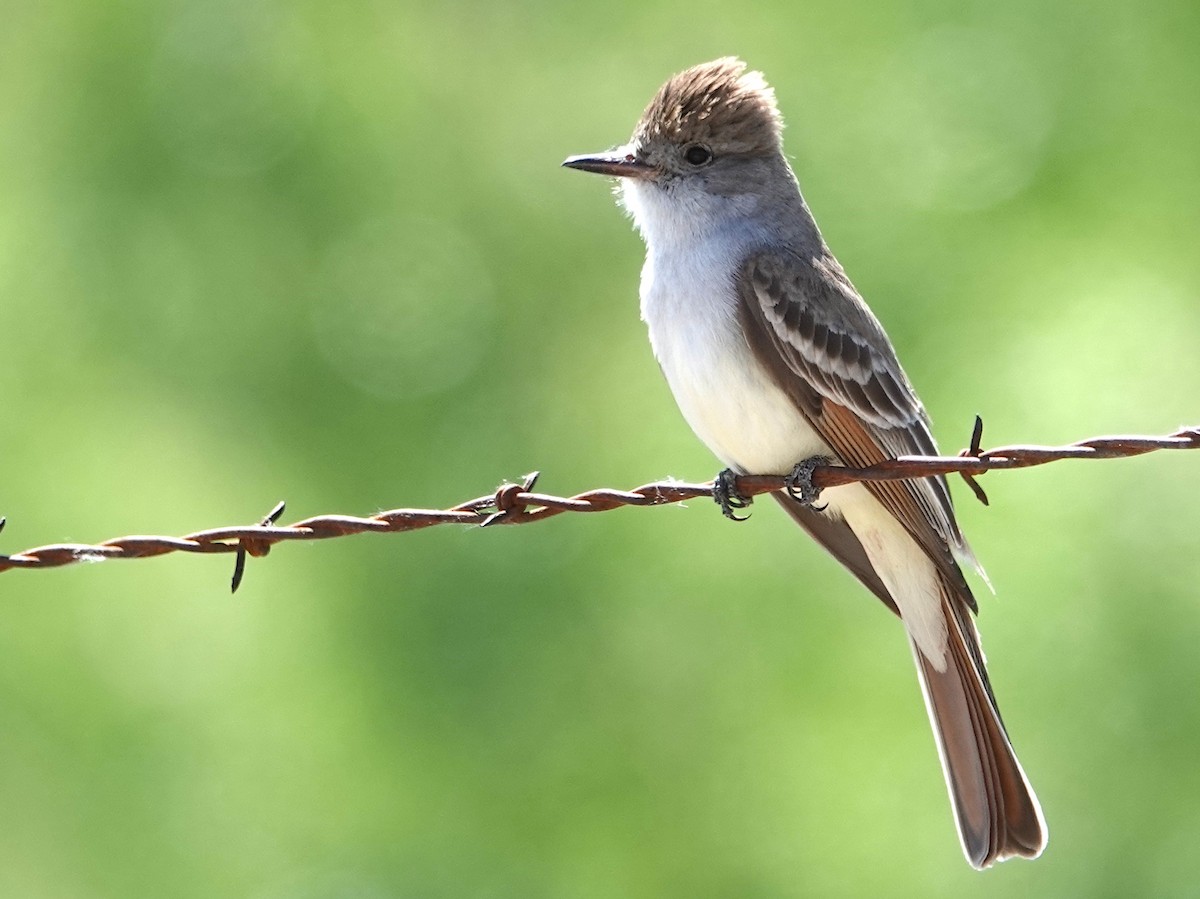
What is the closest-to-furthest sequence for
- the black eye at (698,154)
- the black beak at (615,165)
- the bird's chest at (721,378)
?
the bird's chest at (721,378) → the black beak at (615,165) → the black eye at (698,154)

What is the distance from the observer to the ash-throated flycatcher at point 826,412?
15.5 ft

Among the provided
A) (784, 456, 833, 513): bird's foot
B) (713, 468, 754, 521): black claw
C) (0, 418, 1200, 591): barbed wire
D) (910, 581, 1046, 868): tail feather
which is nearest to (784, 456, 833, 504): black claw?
(784, 456, 833, 513): bird's foot

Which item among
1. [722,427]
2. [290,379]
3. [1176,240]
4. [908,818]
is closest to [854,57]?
[1176,240]

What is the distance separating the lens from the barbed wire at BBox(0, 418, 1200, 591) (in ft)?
11.8

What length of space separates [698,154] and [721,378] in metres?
1.07

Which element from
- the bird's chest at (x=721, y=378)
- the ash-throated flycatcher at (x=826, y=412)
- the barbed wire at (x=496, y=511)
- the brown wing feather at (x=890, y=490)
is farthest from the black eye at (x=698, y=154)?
the barbed wire at (x=496, y=511)

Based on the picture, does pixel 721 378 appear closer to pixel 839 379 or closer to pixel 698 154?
pixel 839 379

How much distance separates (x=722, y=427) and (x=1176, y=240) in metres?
4.49

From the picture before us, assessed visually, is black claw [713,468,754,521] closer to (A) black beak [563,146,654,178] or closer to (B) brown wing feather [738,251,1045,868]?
(B) brown wing feather [738,251,1045,868]

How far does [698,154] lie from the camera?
5512 mm

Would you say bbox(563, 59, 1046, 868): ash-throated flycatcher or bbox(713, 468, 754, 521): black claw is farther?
bbox(563, 59, 1046, 868): ash-throated flycatcher

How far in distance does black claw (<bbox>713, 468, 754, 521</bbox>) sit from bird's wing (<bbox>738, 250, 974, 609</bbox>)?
294mm

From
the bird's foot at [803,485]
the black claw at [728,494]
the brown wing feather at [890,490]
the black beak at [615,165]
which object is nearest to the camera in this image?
the bird's foot at [803,485]

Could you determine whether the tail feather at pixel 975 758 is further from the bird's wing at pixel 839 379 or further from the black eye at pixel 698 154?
the black eye at pixel 698 154
